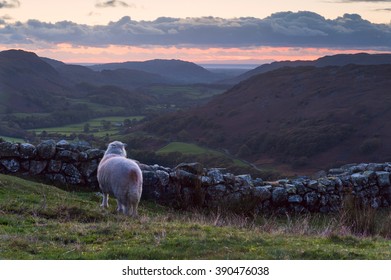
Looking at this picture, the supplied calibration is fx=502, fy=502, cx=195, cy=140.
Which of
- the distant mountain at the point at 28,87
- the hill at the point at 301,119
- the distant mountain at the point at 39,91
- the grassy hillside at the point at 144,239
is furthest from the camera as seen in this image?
the distant mountain at the point at 28,87

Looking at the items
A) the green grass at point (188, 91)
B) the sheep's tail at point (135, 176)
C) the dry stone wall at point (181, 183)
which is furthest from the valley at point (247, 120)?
the sheep's tail at point (135, 176)

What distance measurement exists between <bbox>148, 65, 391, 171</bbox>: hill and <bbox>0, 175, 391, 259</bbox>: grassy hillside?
55353 mm

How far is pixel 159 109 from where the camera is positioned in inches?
5285

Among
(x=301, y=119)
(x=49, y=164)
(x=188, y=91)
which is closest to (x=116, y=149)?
(x=49, y=164)

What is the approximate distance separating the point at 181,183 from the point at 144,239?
29.9ft

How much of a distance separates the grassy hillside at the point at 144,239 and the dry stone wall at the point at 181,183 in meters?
5.47

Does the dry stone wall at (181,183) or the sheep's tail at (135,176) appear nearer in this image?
the sheep's tail at (135,176)

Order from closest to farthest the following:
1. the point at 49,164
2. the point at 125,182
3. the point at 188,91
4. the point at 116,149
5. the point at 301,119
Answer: the point at 125,182, the point at 116,149, the point at 49,164, the point at 301,119, the point at 188,91

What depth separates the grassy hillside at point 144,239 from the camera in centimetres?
807

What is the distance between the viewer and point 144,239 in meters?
8.96

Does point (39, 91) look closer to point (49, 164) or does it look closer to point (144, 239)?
point (49, 164)

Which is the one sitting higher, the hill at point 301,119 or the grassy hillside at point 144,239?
the grassy hillside at point 144,239

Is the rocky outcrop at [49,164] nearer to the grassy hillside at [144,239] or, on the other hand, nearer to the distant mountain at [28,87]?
the grassy hillside at [144,239]
